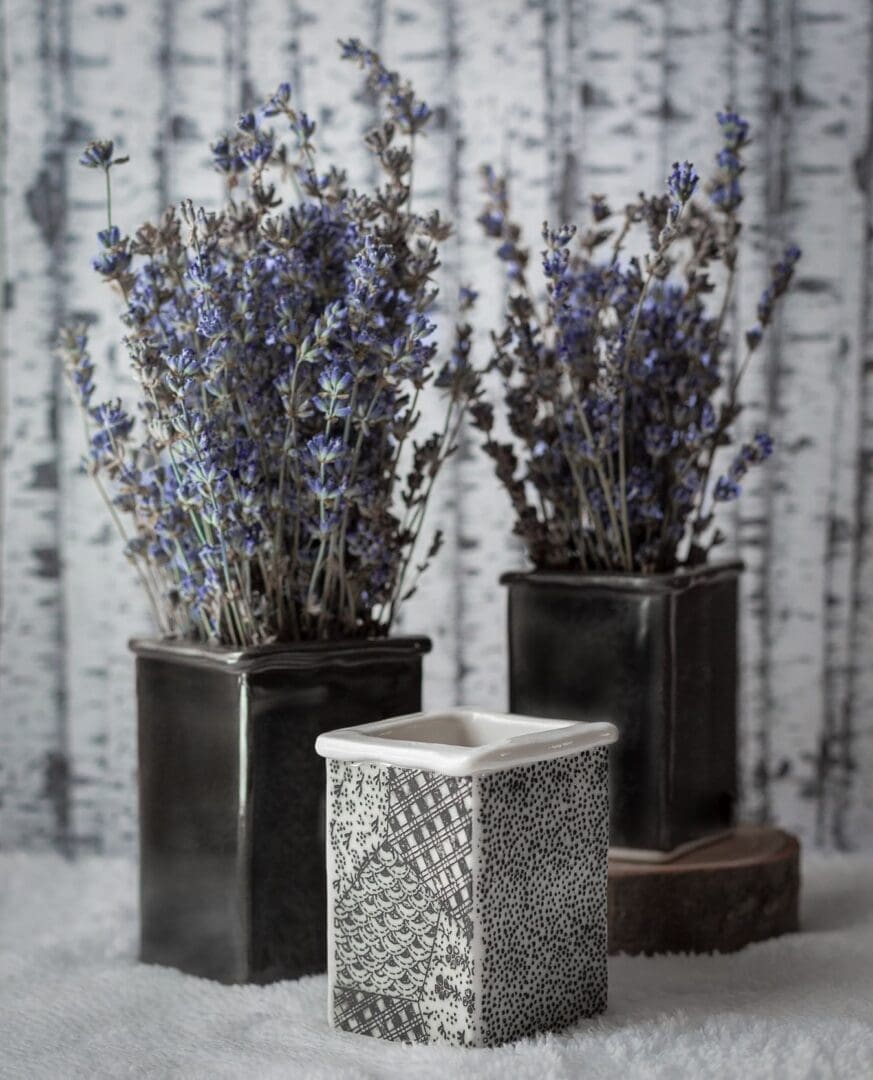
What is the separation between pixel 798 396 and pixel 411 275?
552mm

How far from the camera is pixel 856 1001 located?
0.87 meters

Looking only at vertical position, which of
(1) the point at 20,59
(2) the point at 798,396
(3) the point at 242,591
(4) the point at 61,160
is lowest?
(3) the point at 242,591

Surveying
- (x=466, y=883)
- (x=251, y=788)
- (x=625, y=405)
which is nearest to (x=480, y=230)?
(x=625, y=405)

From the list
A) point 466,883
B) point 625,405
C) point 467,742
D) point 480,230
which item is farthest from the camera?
Answer: point 480,230

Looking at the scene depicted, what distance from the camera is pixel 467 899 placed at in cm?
77

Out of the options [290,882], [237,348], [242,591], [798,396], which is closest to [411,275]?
[237,348]

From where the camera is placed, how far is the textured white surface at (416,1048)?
0.76 meters

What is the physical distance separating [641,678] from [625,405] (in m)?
0.21

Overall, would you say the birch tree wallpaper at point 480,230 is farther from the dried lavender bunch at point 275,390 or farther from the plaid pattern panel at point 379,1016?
the plaid pattern panel at point 379,1016

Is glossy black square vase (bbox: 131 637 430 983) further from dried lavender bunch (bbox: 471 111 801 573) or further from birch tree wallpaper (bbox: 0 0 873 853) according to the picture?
birch tree wallpaper (bbox: 0 0 873 853)

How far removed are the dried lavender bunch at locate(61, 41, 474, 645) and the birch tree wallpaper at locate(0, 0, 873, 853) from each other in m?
0.38

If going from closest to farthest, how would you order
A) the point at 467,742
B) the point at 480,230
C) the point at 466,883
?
the point at 466,883
the point at 467,742
the point at 480,230

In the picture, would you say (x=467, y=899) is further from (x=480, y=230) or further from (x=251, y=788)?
(x=480, y=230)

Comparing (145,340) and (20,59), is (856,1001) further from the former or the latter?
(20,59)
